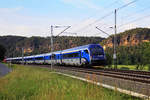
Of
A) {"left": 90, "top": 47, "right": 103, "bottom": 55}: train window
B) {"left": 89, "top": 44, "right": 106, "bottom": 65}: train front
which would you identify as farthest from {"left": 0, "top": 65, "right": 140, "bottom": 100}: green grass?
{"left": 90, "top": 47, "right": 103, "bottom": 55}: train window

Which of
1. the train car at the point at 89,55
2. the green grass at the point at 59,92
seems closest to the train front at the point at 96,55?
the train car at the point at 89,55

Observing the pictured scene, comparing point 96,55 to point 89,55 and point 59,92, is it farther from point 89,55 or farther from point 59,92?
point 59,92

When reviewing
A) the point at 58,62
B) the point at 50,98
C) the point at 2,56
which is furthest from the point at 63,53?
the point at 2,56

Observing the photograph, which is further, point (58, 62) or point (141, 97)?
point (58, 62)

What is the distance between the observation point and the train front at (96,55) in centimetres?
2528

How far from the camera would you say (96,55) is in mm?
25672

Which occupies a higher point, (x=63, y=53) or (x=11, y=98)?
(x=63, y=53)

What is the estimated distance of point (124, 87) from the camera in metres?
9.12

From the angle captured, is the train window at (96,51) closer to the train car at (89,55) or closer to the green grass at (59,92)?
the train car at (89,55)

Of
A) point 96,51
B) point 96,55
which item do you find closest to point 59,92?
point 96,55

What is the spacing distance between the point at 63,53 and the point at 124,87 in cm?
2671

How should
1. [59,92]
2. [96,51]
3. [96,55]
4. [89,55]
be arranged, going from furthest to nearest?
[96,51]
[96,55]
[89,55]
[59,92]

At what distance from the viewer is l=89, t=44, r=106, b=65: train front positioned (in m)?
25.3

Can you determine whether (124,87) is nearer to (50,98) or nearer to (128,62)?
(50,98)
